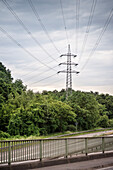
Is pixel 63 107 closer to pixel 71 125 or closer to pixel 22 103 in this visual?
pixel 71 125

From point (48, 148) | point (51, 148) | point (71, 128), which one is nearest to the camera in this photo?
point (48, 148)

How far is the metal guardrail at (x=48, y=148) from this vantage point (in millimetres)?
10164

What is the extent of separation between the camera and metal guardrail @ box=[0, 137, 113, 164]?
10.2 metres

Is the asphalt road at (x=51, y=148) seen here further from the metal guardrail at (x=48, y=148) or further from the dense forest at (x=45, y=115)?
the dense forest at (x=45, y=115)

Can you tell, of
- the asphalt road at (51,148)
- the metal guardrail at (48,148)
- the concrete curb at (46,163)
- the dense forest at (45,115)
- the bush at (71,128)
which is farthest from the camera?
the bush at (71,128)

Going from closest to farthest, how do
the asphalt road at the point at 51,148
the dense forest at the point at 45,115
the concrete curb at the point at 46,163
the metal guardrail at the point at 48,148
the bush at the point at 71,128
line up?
the concrete curb at the point at 46,163 < the metal guardrail at the point at 48,148 < the asphalt road at the point at 51,148 < the dense forest at the point at 45,115 < the bush at the point at 71,128

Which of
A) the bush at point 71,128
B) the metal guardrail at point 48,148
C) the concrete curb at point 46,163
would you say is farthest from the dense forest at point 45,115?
the concrete curb at point 46,163

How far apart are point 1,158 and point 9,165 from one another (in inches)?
16.0

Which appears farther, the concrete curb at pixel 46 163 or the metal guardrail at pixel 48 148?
the metal guardrail at pixel 48 148

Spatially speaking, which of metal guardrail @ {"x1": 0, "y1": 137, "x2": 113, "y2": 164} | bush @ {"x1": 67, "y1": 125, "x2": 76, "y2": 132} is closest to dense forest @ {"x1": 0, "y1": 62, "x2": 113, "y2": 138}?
bush @ {"x1": 67, "y1": 125, "x2": 76, "y2": 132}

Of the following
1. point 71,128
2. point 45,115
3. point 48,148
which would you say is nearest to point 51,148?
point 48,148

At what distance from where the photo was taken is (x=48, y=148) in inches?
463

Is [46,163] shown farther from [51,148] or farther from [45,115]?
[45,115]

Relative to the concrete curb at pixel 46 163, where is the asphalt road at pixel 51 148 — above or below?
above
